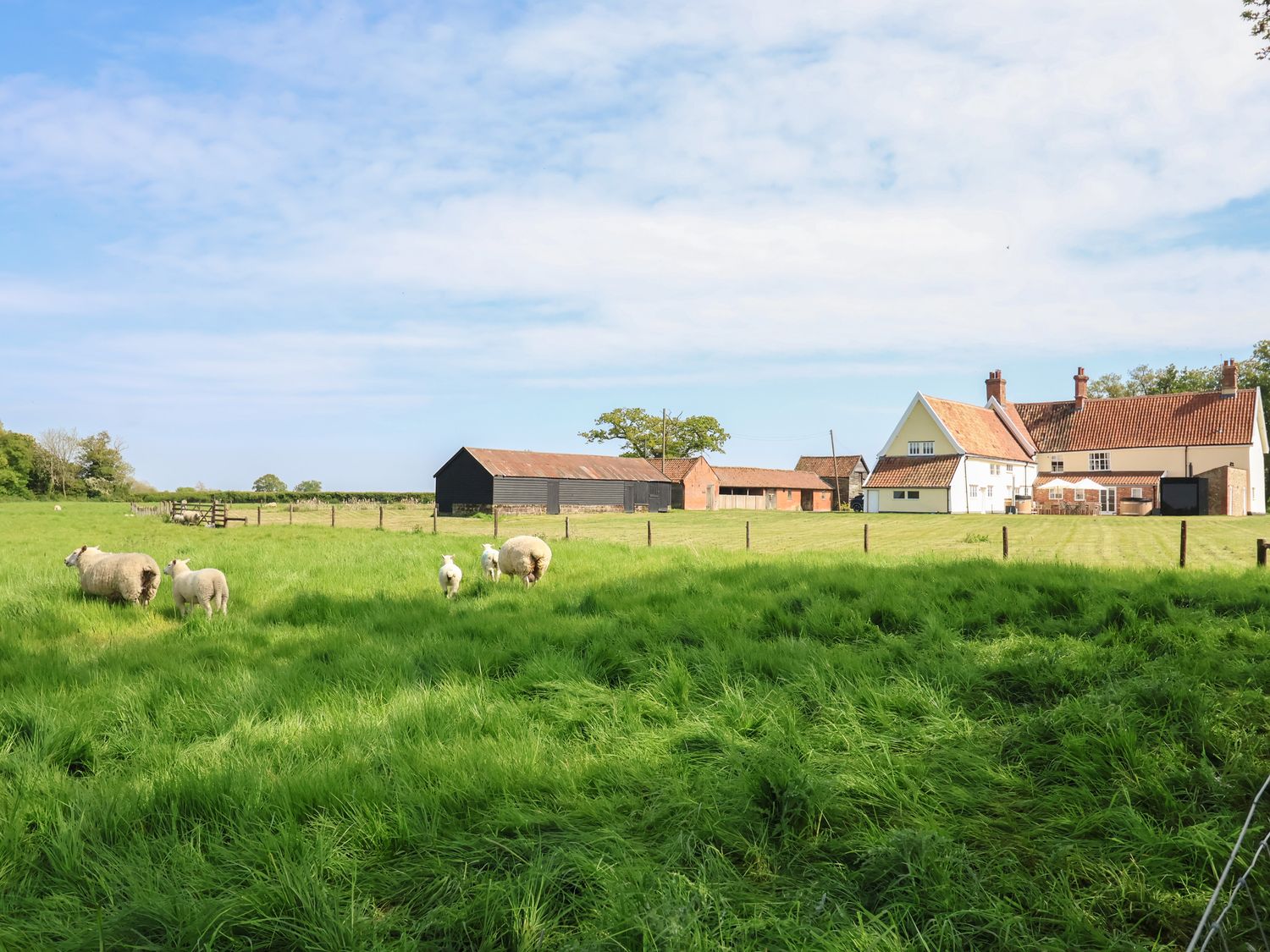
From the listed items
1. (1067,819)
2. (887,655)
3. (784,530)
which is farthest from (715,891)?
(784,530)

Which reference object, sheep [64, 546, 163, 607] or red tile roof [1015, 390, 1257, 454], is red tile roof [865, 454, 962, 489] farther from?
sheep [64, 546, 163, 607]

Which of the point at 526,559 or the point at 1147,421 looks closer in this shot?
the point at 526,559

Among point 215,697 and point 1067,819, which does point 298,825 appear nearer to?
point 215,697

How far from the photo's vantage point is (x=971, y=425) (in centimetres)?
5612

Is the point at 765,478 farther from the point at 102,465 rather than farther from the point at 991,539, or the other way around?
the point at 102,465

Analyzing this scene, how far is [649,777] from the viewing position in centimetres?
456

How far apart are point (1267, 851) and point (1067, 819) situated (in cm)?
91

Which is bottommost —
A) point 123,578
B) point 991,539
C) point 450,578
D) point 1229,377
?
point 991,539

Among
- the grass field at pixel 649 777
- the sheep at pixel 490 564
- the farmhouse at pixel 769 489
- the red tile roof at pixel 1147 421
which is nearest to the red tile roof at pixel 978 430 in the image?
the red tile roof at pixel 1147 421

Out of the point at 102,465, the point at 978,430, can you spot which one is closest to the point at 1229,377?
the point at 978,430

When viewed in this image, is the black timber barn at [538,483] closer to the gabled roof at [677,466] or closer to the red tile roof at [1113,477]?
the gabled roof at [677,466]

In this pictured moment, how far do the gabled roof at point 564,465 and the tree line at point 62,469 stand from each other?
5879cm

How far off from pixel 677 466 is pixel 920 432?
83.5 ft

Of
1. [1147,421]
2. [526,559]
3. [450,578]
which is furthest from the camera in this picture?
[1147,421]
